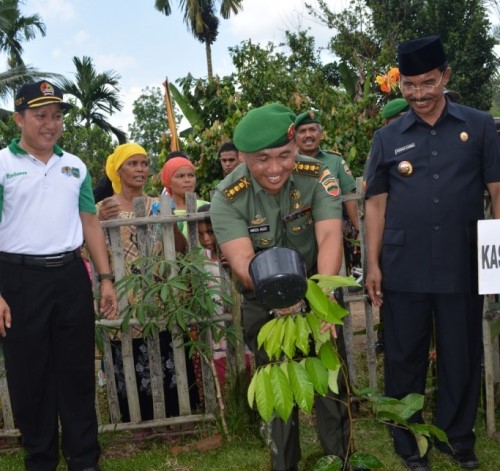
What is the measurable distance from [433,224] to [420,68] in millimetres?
734

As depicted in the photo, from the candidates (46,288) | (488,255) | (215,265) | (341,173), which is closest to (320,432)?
(488,255)

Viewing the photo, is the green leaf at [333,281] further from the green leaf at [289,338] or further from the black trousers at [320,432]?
the black trousers at [320,432]

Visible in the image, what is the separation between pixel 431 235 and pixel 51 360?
198 centimetres

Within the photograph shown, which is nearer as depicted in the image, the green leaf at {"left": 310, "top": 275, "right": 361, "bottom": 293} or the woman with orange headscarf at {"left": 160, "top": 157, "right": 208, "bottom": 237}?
the green leaf at {"left": 310, "top": 275, "right": 361, "bottom": 293}

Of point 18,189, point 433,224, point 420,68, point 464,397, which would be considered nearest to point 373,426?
point 464,397

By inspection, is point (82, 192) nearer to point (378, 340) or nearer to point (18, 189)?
point (18, 189)

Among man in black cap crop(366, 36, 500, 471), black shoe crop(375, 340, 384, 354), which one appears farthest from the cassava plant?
→ black shoe crop(375, 340, 384, 354)

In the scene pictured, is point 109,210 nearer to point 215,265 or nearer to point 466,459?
point 215,265

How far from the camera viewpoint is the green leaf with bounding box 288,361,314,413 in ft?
6.91

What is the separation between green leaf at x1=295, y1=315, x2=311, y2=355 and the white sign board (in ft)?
3.98

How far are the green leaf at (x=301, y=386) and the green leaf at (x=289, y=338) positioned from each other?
49mm

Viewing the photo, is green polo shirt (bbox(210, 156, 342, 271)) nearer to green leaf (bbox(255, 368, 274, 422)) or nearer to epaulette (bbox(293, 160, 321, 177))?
epaulette (bbox(293, 160, 321, 177))

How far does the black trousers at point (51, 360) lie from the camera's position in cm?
332

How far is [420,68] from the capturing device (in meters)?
3.21
